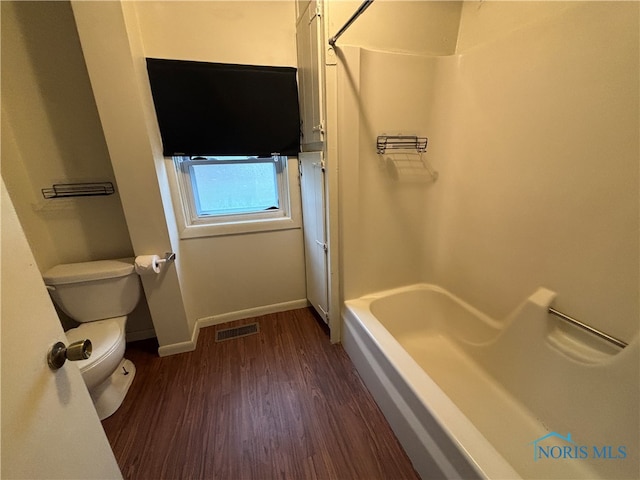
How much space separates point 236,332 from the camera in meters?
2.03

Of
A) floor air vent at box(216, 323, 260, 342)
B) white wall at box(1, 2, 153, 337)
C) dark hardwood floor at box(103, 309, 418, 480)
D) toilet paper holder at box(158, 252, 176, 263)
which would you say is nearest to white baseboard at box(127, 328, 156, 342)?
dark hardwood floor at box(103, 309, 418, 480)

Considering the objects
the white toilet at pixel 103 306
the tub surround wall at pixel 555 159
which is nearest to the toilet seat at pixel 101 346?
the white toilet at pixel 103 306

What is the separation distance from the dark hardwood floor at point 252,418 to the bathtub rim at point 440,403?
365 mm

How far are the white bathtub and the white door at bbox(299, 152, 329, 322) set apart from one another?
32 cm

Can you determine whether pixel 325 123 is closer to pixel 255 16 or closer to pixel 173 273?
pixel 255 16

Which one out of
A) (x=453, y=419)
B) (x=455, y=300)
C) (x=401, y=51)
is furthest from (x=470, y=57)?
(x=453, y=419)

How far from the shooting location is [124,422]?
4.48 ft

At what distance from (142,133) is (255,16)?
3.33 feet

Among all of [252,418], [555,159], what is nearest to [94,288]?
[252,418]

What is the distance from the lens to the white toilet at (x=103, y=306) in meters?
1.38

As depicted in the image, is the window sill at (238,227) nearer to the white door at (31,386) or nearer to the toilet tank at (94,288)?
the toilet tank at (94,288)

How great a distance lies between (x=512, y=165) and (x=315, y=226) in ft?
3.84

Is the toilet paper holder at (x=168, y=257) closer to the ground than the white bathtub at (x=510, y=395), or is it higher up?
higher up

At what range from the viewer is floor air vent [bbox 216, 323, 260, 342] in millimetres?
1977
